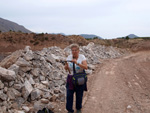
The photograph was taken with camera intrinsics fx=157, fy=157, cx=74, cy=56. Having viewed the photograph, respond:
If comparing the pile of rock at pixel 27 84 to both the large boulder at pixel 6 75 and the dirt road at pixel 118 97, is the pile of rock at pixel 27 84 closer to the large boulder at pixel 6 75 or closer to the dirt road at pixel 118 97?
the large boulder at pixel 6 75

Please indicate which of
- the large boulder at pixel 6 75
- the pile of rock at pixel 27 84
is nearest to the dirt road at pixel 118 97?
the pile of rock at pixel 27 84

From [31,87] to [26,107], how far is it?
2.82 feet

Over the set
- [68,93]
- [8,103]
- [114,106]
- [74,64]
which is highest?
[74,64]

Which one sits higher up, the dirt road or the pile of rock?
the pile of rock

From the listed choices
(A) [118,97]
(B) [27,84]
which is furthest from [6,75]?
(A) [118,97]

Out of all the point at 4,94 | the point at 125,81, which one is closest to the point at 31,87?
the point at 4,94

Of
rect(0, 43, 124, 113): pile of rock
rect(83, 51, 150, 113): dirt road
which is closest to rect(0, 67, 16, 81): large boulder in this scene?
rect(0, 43, 124, 113): pile of rock

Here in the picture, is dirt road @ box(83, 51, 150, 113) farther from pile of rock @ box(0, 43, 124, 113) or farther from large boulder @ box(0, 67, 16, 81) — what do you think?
large boulder @ box(0, 67, 16, 81)

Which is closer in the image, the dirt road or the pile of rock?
the pile of rock

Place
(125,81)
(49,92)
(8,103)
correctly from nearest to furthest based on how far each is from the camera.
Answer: (8,103) → (49,92) → (125,81)

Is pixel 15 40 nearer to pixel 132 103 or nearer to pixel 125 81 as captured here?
pixel 125 81

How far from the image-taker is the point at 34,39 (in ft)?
123

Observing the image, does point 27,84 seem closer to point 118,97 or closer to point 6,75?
point 6,75

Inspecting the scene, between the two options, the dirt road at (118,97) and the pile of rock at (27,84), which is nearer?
the pile of rock at (27,84)
